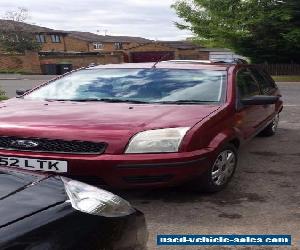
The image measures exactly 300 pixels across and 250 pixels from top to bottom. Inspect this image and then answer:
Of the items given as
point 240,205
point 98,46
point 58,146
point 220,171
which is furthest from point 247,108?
point 98,46

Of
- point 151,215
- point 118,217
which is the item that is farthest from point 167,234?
point 118,217

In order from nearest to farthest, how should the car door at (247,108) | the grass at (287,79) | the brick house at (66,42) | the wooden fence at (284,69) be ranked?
the car door at (247,108), the grass at (287,79), the wooden fence at (284,69), the brick house at (66,42)

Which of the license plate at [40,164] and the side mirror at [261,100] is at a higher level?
the side mirror at [261,100]

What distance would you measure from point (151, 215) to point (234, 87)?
1966 millimetres

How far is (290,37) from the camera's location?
87.0 feet

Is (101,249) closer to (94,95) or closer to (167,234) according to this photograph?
(167,234)

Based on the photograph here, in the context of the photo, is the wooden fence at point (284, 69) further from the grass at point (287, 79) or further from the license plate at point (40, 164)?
the license plate at point (40, 164)

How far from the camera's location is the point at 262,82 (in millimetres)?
6922

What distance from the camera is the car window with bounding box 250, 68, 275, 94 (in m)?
6.69

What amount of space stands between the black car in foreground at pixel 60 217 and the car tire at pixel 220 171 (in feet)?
6.06

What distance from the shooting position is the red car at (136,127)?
12.8 feet

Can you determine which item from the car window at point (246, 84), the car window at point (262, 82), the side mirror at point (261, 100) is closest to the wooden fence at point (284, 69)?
the car window at point (262, 82)

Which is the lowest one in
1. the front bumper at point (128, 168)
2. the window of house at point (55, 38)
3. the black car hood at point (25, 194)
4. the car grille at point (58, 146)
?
the front bumper at point (128, 168)

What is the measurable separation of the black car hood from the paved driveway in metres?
1.19
